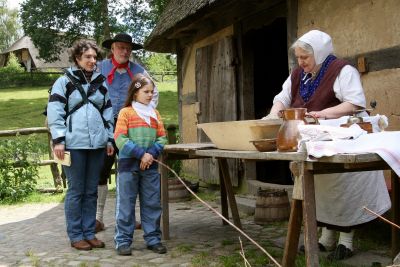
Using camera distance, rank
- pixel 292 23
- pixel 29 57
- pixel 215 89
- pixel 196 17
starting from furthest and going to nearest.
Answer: pixel 29 57
pixel 215 89
pixel 196 17
pixel 292 23

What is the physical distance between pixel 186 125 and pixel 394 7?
4757 mm

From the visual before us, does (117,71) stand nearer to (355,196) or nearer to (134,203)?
(134,203)

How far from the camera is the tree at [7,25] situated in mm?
59831

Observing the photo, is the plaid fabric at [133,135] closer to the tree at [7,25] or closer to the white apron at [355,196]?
the white apron at [355,196]

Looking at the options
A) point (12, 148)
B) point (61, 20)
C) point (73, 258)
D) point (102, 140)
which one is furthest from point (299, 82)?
point (61, 20)

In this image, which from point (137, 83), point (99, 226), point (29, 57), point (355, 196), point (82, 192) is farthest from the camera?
point (29, 57)

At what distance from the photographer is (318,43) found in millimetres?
3457

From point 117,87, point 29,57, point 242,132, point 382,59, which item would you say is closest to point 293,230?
point 242,132

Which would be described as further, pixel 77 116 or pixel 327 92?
pixel 77 116

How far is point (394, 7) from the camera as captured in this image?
13.5 ft

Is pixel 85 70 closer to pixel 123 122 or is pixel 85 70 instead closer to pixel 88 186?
pixel 123 122

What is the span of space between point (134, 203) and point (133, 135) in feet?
1.82

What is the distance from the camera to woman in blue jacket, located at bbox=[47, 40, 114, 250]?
4301mm

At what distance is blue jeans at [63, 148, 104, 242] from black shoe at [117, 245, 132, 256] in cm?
46
